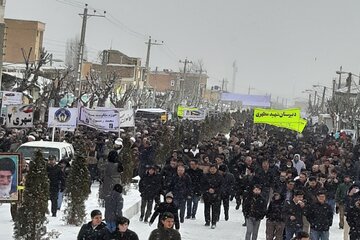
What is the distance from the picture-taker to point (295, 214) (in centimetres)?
1378

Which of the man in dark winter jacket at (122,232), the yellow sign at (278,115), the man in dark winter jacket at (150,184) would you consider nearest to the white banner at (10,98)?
the man in dark winter jacket at (150,184)

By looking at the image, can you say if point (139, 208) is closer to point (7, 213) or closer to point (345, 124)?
point (7, 213)

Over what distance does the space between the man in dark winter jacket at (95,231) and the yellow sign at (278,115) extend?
28059 millimetres

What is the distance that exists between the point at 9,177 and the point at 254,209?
486cm

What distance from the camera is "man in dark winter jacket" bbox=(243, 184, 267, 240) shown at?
1428 cm

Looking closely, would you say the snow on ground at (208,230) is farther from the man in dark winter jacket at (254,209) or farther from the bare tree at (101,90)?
the bare tree at (101,90)

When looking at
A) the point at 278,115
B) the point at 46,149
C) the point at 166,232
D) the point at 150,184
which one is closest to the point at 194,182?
the point at 150,184

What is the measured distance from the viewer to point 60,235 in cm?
1362

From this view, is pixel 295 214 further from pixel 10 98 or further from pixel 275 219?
pixel 10 98

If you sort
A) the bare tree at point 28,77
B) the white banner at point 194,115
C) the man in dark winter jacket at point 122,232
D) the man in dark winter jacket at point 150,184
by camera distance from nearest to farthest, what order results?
the man in dark winter jacket at point 122,232 < the man in dark winter jacket at point 150,184 < the bare tree at point 28,77 < the white banner at point 194,115

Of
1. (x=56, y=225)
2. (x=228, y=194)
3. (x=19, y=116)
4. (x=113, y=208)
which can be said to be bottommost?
(x=56, y=225)

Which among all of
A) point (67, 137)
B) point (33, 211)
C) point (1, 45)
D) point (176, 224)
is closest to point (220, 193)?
point (176, 224)

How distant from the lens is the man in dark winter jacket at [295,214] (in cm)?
1377

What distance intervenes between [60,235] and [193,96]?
102 metres
